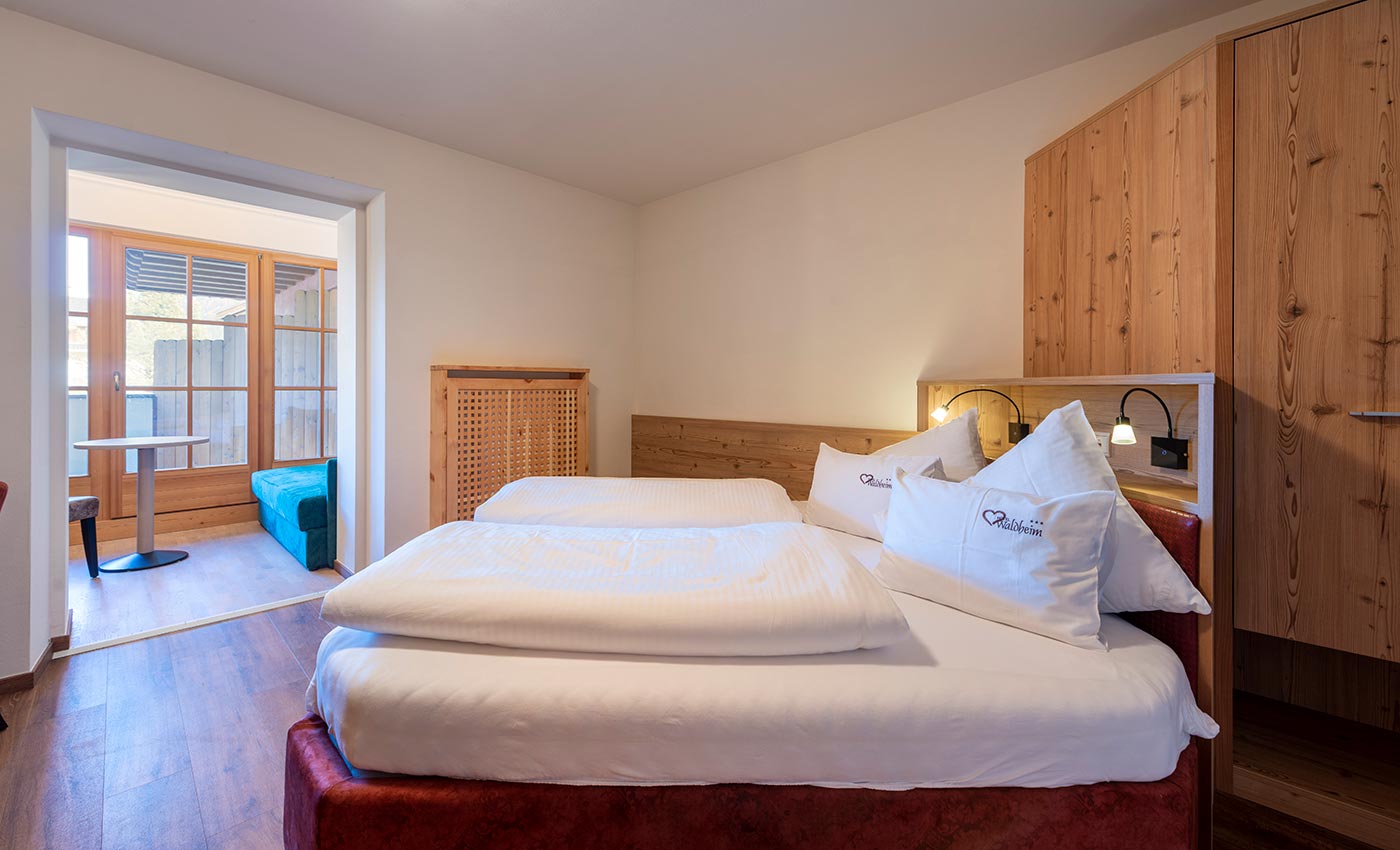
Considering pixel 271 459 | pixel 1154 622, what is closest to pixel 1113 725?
pixel 1154 622

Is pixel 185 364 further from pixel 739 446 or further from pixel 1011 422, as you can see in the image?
pixel 1011 422

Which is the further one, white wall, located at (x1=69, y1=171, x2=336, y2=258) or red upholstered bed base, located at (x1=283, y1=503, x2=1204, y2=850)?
white wall, located at (x1=69, y1=171, x2=336, y2=258)

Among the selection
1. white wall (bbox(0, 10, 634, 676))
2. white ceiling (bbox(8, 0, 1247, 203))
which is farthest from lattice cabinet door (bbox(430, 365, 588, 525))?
white ceiling (bbox(8, 0, 1247, 203))

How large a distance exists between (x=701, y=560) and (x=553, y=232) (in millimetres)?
2857

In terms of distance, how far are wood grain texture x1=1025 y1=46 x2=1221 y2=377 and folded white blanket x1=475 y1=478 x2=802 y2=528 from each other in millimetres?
1274

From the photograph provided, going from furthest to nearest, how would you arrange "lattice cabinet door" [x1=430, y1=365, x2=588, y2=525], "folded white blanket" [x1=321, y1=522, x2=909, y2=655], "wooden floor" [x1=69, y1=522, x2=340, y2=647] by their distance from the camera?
"lattice cabinet door" [x1=430, y1=365, x2=588, y2=525] < "wooden floor" [x1=69, y1=522, x2=340, y2=647] < "folded white blanket" [x1=321, y1=522, x2=909, y2=655]

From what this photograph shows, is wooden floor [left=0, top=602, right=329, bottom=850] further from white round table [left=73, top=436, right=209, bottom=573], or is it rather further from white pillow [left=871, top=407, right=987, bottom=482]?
white pillow [left=871, top=407, right=987, bottom=482]

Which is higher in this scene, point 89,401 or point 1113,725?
point 89,401

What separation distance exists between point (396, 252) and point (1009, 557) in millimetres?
3124

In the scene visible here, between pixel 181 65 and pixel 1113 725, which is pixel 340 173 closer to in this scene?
pixel 181 65

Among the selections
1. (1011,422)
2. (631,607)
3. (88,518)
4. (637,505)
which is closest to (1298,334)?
(1011,422)

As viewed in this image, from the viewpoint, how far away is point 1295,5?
183 cm

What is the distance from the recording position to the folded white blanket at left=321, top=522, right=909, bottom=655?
115 cm

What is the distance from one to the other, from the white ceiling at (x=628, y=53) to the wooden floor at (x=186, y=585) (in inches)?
97.5
